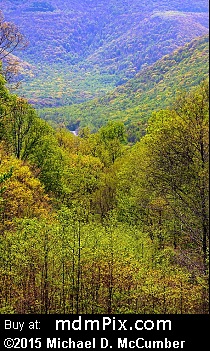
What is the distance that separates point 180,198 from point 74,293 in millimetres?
6222

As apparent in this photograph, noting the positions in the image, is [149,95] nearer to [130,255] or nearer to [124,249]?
[124,249]

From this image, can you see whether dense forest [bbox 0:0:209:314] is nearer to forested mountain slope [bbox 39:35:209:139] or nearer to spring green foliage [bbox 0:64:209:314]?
spring green foliage [bbox 0:64:209:314]

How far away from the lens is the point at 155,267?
15.9m
